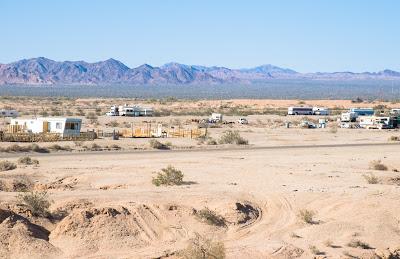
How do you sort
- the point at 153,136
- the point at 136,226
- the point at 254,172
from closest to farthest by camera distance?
the point at 136,226
the point at 254,172
the point at 153,136

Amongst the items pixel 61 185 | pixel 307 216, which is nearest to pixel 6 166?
pixel 61 185

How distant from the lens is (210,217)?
91.1ft

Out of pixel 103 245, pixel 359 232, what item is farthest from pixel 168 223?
pixel 359 232

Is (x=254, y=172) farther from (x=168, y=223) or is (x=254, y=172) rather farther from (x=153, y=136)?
(x=153, y=136)

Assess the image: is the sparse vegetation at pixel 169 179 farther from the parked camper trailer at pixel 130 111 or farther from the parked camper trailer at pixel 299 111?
the parked camper trailer at pixel 299 111

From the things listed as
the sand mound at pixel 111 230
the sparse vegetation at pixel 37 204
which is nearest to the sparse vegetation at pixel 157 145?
the sand mound at pixel 111 230

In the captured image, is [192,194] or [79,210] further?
[192,194]

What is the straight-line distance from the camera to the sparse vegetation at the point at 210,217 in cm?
2762

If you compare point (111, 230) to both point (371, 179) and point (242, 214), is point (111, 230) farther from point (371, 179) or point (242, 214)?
point (371, 179)

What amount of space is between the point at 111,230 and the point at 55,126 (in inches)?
1592

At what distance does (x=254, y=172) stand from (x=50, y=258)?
67.1 feet

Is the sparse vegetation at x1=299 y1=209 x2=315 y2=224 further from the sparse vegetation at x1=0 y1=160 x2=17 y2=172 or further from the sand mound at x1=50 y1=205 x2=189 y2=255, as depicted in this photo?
the sparse vegetation at x1=0 y1=160 x2=17 y2=172

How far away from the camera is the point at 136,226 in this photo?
26734 millimetres

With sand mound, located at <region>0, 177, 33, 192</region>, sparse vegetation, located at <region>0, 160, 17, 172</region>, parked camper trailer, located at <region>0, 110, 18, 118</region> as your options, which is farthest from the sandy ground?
parked camper trailer, located at <region>0, 110, 18, 118</region>
